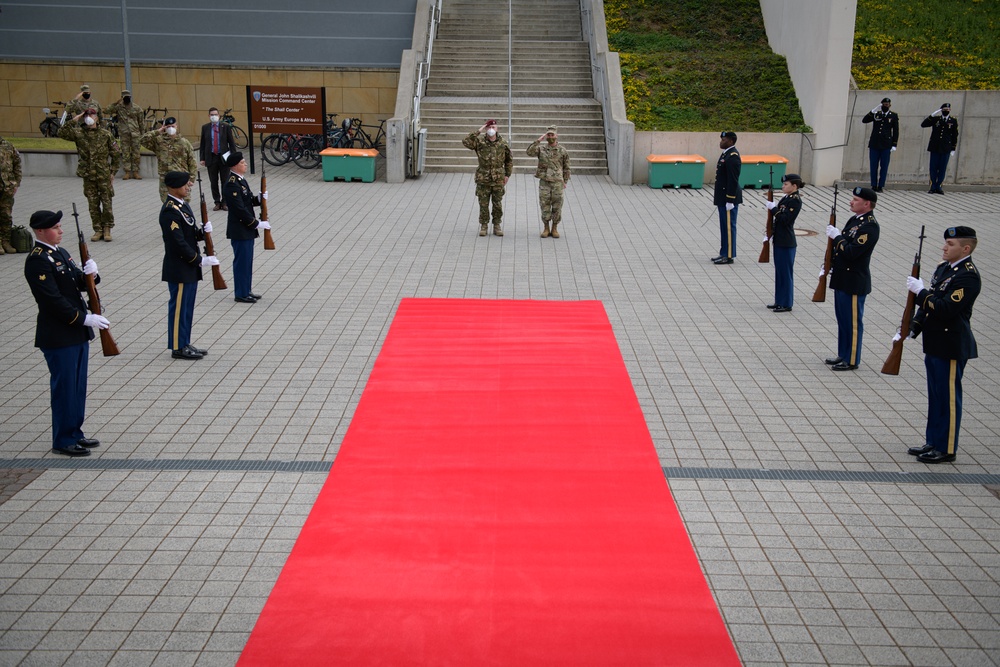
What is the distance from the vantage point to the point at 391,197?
20266 millimetres

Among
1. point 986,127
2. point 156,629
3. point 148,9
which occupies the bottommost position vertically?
point 156,629

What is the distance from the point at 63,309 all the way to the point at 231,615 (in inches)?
133

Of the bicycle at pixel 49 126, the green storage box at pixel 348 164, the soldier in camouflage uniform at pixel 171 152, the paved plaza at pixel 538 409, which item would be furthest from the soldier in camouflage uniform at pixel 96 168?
the bicycle at pixel 49 126

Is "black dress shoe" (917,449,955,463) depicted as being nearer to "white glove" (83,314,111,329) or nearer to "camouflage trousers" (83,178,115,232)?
"white glove" (83,314,111,329)

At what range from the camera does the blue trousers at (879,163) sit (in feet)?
71.2

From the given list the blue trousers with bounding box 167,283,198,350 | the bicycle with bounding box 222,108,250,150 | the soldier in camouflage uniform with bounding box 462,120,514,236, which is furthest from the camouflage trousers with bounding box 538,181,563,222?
the bicycle with bounding box 222,108,250,150

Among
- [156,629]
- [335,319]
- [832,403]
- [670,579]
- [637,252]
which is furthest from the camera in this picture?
[637,252]

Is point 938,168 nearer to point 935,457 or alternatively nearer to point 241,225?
point 935,457

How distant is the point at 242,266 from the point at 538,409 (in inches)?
208

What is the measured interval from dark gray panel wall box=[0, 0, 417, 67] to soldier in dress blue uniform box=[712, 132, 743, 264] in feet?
48.4

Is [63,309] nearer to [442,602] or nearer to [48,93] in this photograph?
[442,602]

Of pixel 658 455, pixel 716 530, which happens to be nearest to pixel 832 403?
pixel 658 455

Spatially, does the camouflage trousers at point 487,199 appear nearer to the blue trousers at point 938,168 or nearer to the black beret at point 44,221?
the black beret at point 44,221

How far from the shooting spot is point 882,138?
21.5 meters
